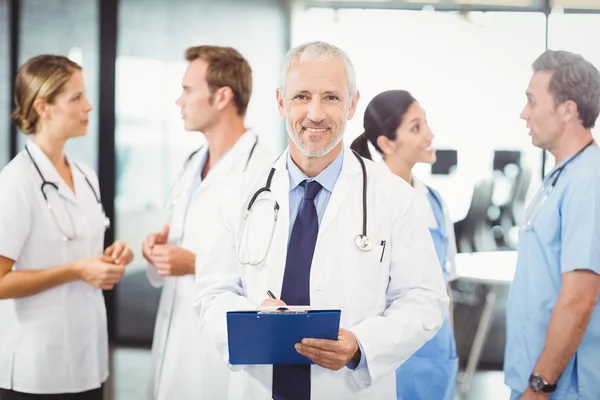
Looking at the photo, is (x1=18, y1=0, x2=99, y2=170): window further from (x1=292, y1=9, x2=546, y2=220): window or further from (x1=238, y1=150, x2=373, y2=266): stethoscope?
(x1=238, y1=150, x2=373, y2=266): stethoscope

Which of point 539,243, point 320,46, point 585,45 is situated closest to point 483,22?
point 585,45

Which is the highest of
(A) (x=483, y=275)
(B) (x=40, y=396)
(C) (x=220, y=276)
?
(C) (x=220, y=276)

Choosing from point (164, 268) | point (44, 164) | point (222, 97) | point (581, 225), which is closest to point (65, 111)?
point (44, 164)

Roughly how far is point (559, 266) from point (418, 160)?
705 mm

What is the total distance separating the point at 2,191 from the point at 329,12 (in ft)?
7.00

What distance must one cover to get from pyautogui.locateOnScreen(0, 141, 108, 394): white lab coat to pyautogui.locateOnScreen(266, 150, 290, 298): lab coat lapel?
0.99m

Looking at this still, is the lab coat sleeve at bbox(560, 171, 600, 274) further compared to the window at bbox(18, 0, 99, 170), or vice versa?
the window at bbox(18, 0, 99, 170)

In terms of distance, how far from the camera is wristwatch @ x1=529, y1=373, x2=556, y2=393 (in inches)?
83.7

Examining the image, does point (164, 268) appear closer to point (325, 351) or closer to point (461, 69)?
point (325, 351)

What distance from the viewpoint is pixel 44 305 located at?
2.53 meters

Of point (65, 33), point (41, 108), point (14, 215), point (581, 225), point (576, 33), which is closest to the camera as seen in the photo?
point (581, 225)

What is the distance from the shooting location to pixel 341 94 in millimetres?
1821

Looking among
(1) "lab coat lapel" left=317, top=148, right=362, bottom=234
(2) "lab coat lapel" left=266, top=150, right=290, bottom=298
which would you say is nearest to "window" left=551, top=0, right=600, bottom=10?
(1) "lab coat lapel" left=317, top=148, right=362, bottom=234

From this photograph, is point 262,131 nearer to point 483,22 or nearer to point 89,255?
point 483,22
